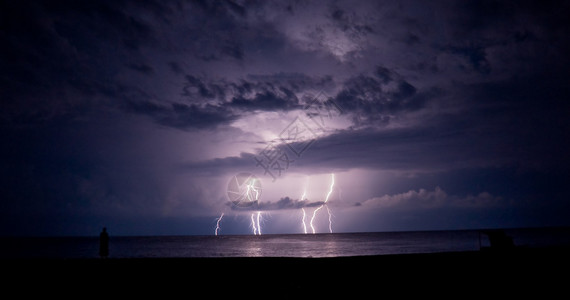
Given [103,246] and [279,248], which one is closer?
[103,246]

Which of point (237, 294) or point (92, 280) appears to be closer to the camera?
point (237, 294)

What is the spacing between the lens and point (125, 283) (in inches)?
350

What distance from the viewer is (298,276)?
9648 millimetres

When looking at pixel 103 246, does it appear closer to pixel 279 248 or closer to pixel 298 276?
pixel 298 276

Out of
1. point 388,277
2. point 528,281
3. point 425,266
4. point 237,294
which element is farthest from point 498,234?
point 237,294

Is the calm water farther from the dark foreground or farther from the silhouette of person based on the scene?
the silhouette of person

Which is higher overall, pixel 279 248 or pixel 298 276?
pixel 298 276

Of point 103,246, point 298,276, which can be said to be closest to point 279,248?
point 103,246

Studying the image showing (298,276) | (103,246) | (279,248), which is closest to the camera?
(298,276)

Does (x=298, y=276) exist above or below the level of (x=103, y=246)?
below

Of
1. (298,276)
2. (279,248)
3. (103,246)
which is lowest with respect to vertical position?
(279,248)

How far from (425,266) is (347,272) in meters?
3.15

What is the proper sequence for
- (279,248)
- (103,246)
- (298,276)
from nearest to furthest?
(298,276) → (103,246) → (279,248)

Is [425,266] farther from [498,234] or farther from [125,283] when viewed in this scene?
[125,283]
